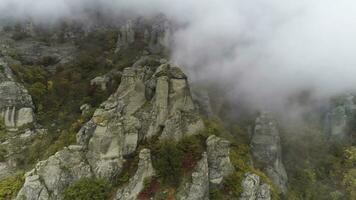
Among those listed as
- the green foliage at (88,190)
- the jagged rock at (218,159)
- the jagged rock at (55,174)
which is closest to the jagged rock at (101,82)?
the jagged rock at (55,174)

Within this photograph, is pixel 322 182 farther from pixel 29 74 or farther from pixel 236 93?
pixel 29 74

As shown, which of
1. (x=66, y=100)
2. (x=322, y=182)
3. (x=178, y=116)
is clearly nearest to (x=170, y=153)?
(x=178, y=116)

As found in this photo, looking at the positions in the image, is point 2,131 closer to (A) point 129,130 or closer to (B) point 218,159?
(A) point 129,130

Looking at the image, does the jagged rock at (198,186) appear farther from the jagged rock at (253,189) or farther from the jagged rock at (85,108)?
the jagged rock at (85,108)

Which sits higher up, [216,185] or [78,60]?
[78,60]

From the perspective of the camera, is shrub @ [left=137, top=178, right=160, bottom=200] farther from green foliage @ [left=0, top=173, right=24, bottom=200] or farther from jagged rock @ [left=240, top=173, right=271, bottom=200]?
green foliage @ [left=0, top=173, right=24, bottom=200]
